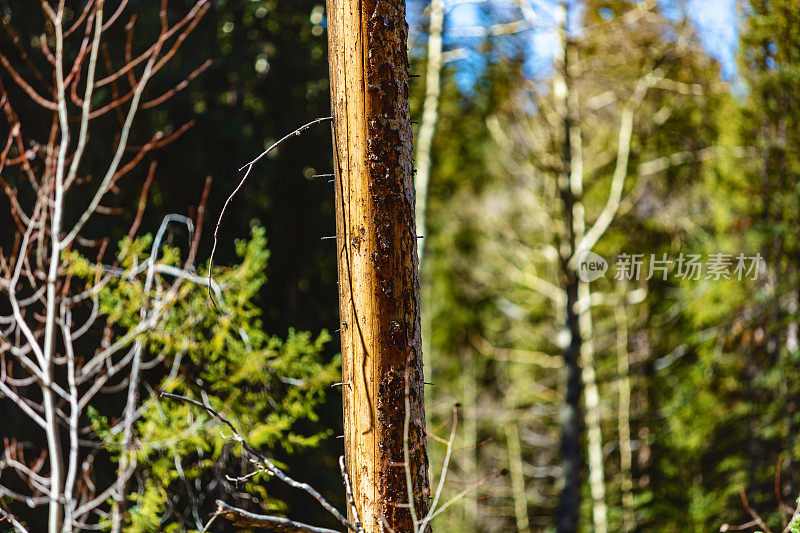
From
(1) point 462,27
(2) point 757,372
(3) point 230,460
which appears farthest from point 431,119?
(2) point 757,372

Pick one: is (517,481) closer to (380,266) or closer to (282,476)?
(282,476)

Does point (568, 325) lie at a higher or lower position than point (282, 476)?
lower

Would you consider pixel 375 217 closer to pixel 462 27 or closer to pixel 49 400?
pixel 49 400

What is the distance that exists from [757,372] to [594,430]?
2.55 meters

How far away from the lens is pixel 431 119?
8.12 meters

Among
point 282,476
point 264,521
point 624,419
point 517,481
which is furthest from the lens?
point 517,481

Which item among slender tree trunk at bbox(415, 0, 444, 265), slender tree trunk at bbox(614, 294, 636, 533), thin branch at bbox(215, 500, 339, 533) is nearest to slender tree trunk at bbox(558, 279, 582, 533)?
slender tree trunk at bbox(614, 294, 636, 533)

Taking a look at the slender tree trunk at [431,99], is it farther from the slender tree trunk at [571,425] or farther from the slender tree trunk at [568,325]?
the slender tree trunk at [571,425]

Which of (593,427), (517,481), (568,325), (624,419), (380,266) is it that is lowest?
(517,481)

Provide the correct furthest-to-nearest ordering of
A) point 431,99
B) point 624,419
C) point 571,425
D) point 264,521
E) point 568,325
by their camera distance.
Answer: point 624,419 < point 568,325 < point 571,425 < point 431,99 < point 264,521

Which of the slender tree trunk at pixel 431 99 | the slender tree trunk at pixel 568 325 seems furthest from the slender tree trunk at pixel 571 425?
the slender tree trunk at pixel 431 99

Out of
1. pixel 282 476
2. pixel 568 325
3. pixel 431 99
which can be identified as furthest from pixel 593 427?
pixel 282 476

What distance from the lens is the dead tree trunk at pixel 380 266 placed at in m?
2.15

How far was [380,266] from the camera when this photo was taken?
2150 millimetres
